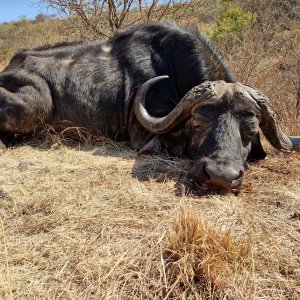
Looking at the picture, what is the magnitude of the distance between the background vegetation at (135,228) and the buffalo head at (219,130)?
178 mm

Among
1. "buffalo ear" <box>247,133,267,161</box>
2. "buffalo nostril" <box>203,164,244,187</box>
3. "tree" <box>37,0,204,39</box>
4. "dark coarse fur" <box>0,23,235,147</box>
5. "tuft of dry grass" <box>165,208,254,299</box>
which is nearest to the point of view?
"tuft of dry grass" <box>165,208,254,299</box>

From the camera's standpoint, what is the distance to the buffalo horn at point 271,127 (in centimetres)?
380

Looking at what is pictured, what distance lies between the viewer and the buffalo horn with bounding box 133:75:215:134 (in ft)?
12.4

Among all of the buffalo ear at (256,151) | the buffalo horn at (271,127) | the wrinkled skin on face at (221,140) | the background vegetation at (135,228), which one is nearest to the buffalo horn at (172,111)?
the wrinkled skin on face at (221,140)

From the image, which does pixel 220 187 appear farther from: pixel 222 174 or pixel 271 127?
pixel 271 127

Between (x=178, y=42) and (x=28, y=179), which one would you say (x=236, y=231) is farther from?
(x=178, y=42)

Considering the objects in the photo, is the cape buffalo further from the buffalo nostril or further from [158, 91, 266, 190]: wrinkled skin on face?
the buffalo nostril

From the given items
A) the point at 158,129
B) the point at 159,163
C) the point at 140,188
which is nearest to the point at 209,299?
the point at 140,188

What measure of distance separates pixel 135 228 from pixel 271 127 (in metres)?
2.05

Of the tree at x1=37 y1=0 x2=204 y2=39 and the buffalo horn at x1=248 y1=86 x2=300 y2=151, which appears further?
the tree at x1=37 y1=0 x2=204 y2=39

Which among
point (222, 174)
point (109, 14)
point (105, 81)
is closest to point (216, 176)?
point (222, 174)

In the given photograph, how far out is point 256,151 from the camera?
13.5ft

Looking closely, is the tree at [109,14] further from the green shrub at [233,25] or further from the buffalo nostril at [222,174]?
the buffalo nostril at [222,174]

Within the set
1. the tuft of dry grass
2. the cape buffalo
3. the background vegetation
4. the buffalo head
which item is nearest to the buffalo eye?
the buffalo head
